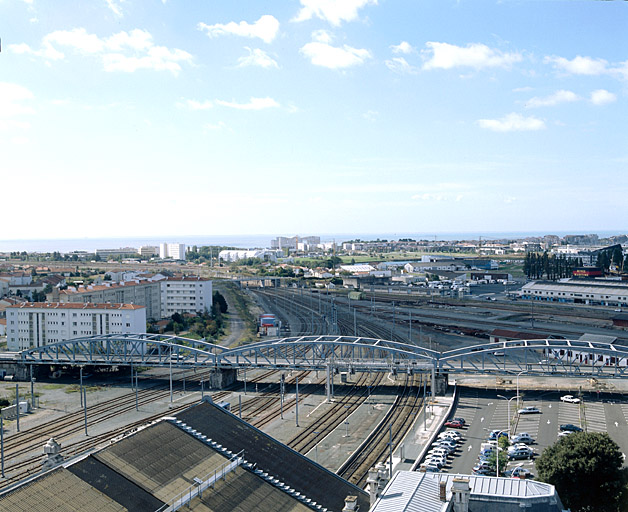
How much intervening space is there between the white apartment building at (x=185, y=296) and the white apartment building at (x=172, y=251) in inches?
2239

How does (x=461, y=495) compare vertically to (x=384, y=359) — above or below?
above

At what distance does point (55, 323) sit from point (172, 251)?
2768 inches

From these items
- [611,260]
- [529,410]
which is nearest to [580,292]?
[611,260]

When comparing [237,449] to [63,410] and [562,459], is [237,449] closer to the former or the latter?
[562,459]

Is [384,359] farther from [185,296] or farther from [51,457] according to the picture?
[185,296]

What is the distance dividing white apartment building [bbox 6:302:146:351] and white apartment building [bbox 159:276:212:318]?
8.72 m

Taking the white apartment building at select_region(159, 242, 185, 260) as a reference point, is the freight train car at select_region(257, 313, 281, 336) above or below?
below

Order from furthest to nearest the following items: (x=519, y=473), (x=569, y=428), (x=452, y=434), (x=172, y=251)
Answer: (x=172, y=251), (x=569, y=428), (x=452, y=434), (x=519, y=473)

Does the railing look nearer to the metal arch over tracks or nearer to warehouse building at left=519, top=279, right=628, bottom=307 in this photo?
the metal arch over tracks

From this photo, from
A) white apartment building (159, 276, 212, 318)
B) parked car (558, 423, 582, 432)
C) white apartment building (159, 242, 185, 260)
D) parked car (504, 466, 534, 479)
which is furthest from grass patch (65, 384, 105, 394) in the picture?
white apartment building (159, 242, 185, 260)

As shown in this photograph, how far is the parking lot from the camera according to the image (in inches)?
448

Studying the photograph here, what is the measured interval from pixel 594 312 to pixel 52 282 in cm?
3262

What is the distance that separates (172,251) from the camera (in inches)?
3612

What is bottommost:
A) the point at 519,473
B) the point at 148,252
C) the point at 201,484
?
the point at 519,473
